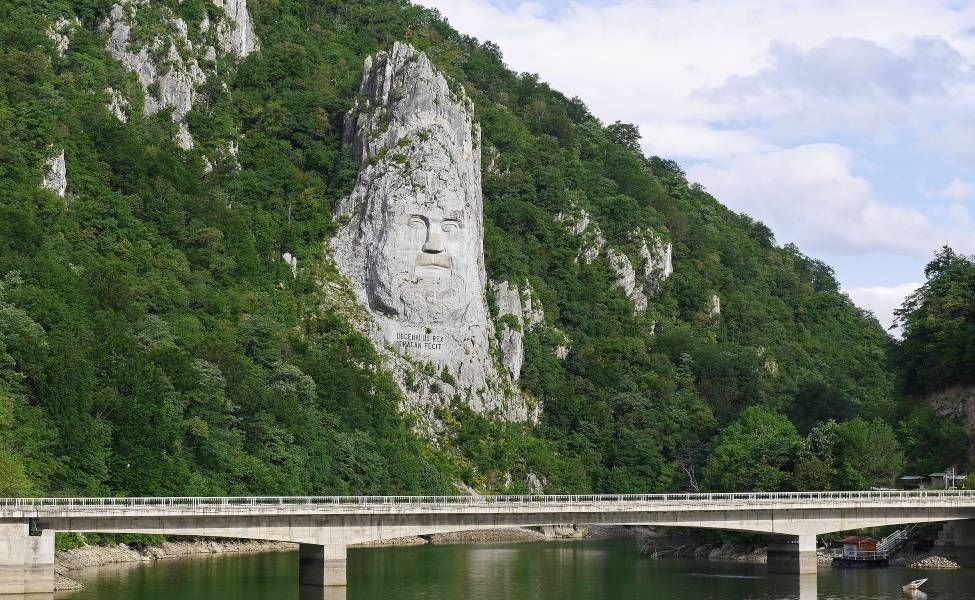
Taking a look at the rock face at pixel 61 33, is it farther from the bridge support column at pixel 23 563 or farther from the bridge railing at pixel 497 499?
the bridge support column at pixel 23 563

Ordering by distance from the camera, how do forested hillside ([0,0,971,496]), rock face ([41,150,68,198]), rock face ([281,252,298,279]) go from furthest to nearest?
rock face ([281,252,298,279])
rock face ([41,150,68,198])
forested hillside ([0,0,971,496])

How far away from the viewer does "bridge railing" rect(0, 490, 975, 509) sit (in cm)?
8125

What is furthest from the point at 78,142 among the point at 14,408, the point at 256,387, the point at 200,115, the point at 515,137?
the point at 515,137

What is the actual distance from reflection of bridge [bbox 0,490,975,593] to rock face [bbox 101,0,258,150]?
255ft

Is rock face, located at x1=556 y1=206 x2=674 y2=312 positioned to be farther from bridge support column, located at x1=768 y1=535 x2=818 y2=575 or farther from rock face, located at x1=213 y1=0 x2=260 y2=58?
bridge support column, located at x1=768 y1=535 x2=818 y2=575

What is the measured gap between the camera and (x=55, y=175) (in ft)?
444

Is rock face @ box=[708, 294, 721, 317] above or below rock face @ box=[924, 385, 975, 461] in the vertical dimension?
above

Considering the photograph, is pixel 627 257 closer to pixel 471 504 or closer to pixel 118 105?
pixel 118 105

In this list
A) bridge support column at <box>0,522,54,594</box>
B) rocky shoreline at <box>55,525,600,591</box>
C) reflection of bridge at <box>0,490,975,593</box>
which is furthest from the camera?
rocky shoreline at <box>55,525,600,591</box>

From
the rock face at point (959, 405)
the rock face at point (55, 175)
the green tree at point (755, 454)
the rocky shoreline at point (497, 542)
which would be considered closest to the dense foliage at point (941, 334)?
the rock face at point (959, 405)

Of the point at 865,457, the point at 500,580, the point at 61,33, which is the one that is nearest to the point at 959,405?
the point at 865,457

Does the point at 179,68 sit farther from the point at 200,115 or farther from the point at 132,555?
the point at 132,555

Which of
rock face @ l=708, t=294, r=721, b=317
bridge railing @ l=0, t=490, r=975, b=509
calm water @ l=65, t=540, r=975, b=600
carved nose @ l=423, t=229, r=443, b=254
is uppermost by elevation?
carved nose @ l=423, t=229, r=443, b=254

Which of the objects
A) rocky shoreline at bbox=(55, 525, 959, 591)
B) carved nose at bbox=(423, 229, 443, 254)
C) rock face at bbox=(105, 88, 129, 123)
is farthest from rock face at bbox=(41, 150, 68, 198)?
rocky shoreline at bbox=(55, 525, 959, 591)
